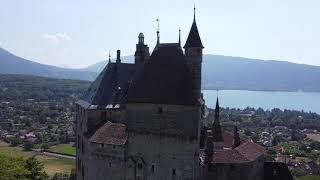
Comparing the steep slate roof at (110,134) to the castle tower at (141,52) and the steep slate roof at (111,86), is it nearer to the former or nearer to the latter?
the steep slate roof at (111,86)

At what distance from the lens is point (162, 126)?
4512 centimetres

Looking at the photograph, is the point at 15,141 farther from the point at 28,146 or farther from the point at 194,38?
the point at 194,38

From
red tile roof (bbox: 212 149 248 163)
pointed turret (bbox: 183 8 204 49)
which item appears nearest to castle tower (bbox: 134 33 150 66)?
pointed turret (bbox: 183 8 204 49)

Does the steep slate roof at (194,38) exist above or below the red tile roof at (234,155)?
above

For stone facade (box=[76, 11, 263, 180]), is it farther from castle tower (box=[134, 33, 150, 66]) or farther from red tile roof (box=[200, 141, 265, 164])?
castle tower (box=[134, 33, 150, 66])

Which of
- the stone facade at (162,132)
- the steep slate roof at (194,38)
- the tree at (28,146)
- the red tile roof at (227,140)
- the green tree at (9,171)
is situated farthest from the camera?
the tree at (28,146)

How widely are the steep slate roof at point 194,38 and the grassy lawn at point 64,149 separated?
9580cm

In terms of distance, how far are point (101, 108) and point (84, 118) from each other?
2531 mm

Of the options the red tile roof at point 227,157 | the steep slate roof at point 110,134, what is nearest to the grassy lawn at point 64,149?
the steep slate roof at point 110,134

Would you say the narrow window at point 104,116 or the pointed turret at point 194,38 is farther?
the narrow window at point 104,116

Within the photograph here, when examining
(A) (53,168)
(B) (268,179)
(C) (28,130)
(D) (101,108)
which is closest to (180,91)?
(D) (101,108)

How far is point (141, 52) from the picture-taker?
5734cm

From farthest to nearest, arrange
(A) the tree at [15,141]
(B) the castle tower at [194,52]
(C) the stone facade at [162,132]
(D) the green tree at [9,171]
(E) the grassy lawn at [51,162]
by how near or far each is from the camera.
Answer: (A) the tree at [15,141] → (E) the grassy lawn at [51,162] → (B) the castle tower at [194,52] → (C) the stone facade at [162,132] → (D) the green tree at [9,171]

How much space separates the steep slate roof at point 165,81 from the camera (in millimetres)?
44781
